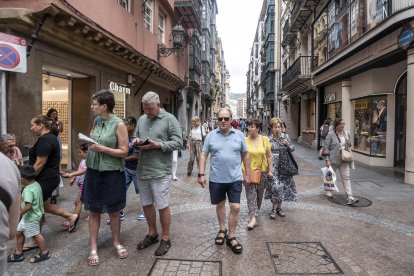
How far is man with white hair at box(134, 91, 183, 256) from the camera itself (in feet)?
12.9

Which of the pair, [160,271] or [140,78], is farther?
[140,78]

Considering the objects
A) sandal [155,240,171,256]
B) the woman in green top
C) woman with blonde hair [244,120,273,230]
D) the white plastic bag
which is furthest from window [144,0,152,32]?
sandal [155,240,171,256]

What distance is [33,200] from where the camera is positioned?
12.5ft

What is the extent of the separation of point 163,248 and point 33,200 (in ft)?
5.33

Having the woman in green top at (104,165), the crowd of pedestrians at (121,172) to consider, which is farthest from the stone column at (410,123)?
the woman in green top at (104,165)

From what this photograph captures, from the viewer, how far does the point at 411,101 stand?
8.34 meters

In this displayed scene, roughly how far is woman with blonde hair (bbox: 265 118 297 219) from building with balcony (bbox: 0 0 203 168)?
472 centimetres

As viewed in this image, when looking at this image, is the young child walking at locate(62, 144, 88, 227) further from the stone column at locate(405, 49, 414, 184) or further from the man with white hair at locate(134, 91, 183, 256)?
the stone column at locate(405, 49, 414, 184)

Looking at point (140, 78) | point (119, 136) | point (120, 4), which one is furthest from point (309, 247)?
point (140, 78)

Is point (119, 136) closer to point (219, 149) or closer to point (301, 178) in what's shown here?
A: point (219, 149)

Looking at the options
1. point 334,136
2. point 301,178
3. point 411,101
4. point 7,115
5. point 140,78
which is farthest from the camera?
point 140,78

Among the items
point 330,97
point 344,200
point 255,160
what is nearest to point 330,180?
point 344,200

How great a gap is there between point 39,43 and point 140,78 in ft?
20.3

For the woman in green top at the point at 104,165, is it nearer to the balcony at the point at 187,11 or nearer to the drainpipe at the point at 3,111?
the drainpipe at the point at 3,111
